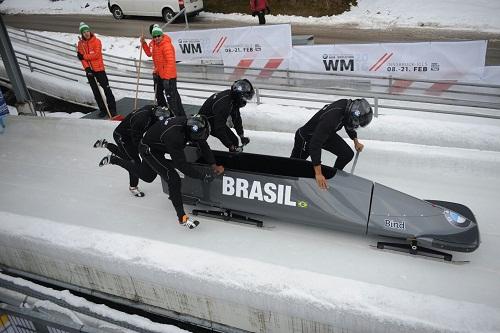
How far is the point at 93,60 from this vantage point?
7246mm

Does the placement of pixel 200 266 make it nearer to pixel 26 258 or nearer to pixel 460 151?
pixel 26 258

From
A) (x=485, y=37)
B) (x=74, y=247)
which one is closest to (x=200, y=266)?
(x=74, y=247)

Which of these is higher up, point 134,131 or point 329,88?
point 134,131

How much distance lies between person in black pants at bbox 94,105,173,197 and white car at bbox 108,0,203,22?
12088 mm

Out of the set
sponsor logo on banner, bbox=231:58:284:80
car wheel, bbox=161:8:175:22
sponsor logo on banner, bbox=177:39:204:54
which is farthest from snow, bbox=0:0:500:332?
car wheel, bbox=161:8:175:22

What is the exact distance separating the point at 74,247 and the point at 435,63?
6.58 m

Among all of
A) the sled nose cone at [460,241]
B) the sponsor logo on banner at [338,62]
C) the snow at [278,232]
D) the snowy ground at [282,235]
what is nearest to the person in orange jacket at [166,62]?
the snow at [278,232]

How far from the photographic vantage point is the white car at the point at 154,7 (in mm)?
16031

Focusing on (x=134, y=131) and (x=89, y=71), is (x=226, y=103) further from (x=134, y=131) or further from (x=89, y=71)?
(x=89, y=71)

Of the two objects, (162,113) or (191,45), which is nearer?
(162,113)

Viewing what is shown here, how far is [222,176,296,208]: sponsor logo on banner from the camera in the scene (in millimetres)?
4254

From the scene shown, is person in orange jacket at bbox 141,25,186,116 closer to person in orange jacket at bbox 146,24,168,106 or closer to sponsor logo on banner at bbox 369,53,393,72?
person in orange jacket at bbox 146,24,168,106

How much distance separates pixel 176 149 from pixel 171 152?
0.06 m

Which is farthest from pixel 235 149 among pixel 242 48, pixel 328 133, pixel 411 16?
pixel 411 16
